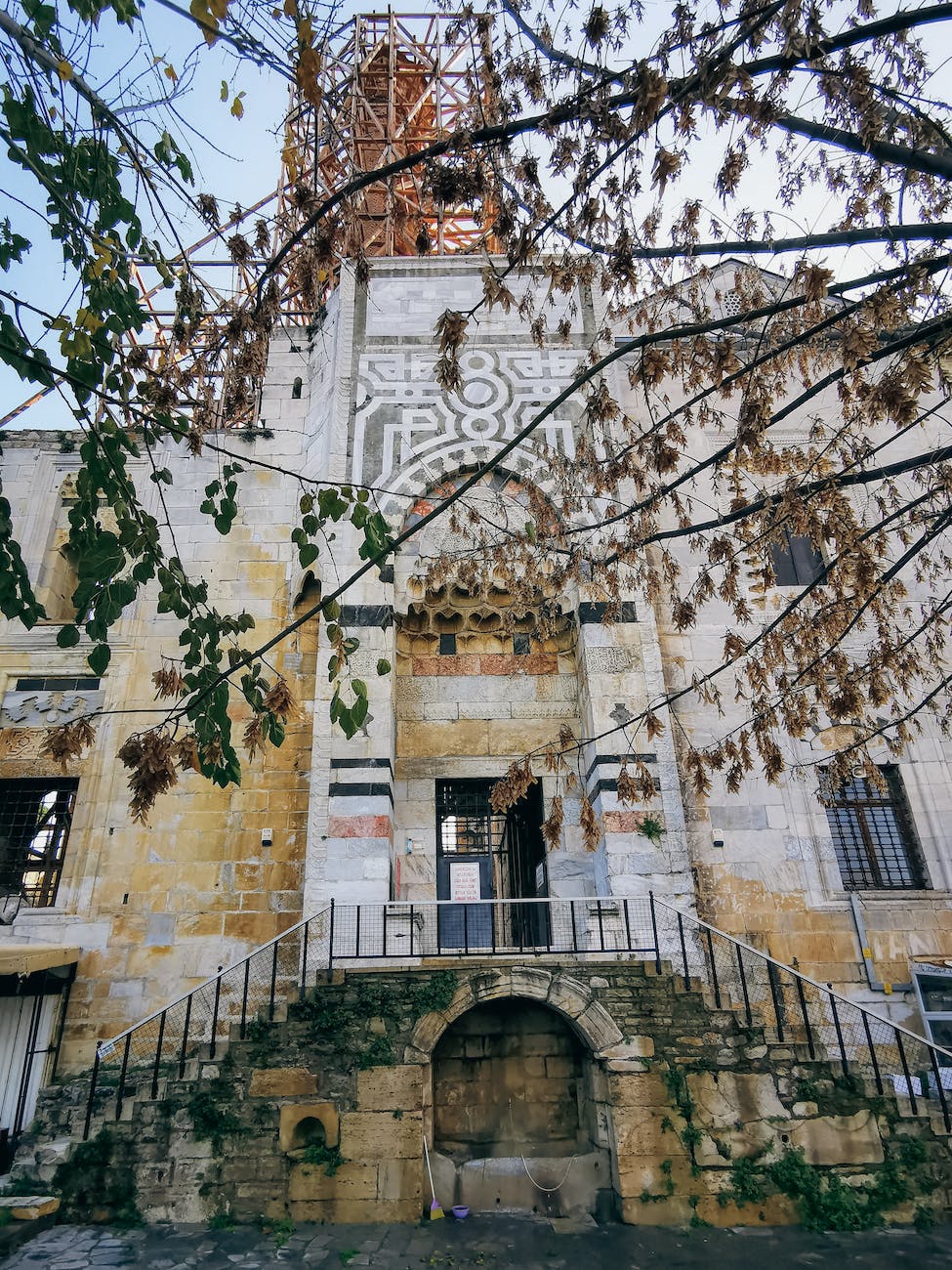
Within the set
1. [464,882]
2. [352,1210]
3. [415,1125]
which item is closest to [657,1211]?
[415,1125]

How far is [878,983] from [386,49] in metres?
19.3

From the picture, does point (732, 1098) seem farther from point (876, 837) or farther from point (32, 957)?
point (32, 957)

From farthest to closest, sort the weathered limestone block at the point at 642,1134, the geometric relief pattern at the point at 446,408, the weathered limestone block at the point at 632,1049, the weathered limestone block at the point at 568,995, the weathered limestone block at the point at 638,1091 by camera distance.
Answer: the geometric relief pattern at the point at 446,408
the weathered limestone block at the point at 568,995
the weathered limestone block at the point at 632,1049
the weathered limestone block at the point at 638,1091
the weathered limestone block at the point at 642,1134

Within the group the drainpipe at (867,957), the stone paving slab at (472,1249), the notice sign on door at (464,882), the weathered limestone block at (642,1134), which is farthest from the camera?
the notice sign on door at (464,882)

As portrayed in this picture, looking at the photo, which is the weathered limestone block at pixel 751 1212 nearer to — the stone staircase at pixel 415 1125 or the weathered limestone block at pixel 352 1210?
the stone staircase at pixel 415 1125

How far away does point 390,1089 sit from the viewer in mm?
7605

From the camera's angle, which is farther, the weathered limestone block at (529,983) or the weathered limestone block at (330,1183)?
the weathered limestone block at (529,983)

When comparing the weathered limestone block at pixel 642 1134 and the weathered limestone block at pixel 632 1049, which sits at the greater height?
the weathered limestone block at pixel 632 1049

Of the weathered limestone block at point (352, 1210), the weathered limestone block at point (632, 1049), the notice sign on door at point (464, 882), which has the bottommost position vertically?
the weathered limestone block at point (352, 1210)

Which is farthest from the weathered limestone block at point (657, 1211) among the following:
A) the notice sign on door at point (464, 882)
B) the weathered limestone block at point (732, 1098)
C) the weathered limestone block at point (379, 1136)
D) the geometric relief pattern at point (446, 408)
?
the geometric relief pattern at point (446, 408)

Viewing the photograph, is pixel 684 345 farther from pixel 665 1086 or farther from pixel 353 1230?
pixel 353 1230

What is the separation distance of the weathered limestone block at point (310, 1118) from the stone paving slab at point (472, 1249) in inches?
26.6

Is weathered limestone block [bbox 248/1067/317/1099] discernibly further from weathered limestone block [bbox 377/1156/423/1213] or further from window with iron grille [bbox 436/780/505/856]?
window with iron grille [bbox 436/780/505/856]

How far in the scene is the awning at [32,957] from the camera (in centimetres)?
845
